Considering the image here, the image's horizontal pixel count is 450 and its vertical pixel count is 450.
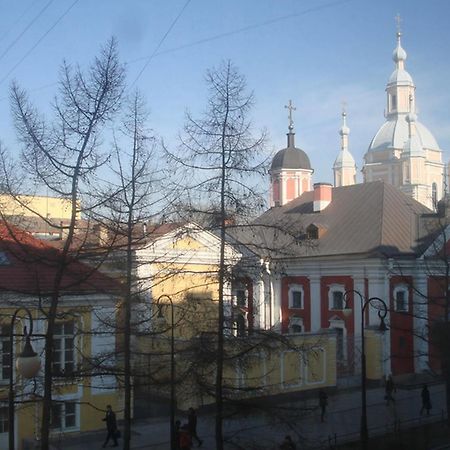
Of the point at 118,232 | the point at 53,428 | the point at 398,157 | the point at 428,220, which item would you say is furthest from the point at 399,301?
the point at 398,157

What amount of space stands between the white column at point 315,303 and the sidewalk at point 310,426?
703 centimetres

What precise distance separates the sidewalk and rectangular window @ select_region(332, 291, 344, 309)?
6571 mm

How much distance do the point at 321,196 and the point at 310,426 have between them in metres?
20.1

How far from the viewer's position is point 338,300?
33938mm

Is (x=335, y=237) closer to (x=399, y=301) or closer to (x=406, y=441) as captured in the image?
(x=399, y=301)

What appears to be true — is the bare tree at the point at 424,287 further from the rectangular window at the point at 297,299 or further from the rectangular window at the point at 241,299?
the rectangular window at the point at 241,299

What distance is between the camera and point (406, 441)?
777 inches

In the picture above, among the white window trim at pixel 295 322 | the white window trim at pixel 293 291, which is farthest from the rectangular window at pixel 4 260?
the white window trim at pixel 293 291

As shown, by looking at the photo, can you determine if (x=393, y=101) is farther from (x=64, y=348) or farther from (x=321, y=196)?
(x=64, y=348)

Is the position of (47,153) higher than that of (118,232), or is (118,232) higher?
(47,153)

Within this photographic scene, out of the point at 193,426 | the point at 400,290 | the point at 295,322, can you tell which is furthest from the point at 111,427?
the point at 295,322

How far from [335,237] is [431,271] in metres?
5.64

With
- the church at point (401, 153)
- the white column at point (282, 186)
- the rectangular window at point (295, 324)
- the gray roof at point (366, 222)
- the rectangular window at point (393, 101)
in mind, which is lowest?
the rectangular window at point (295, 324)

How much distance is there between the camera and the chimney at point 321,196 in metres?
40.0
